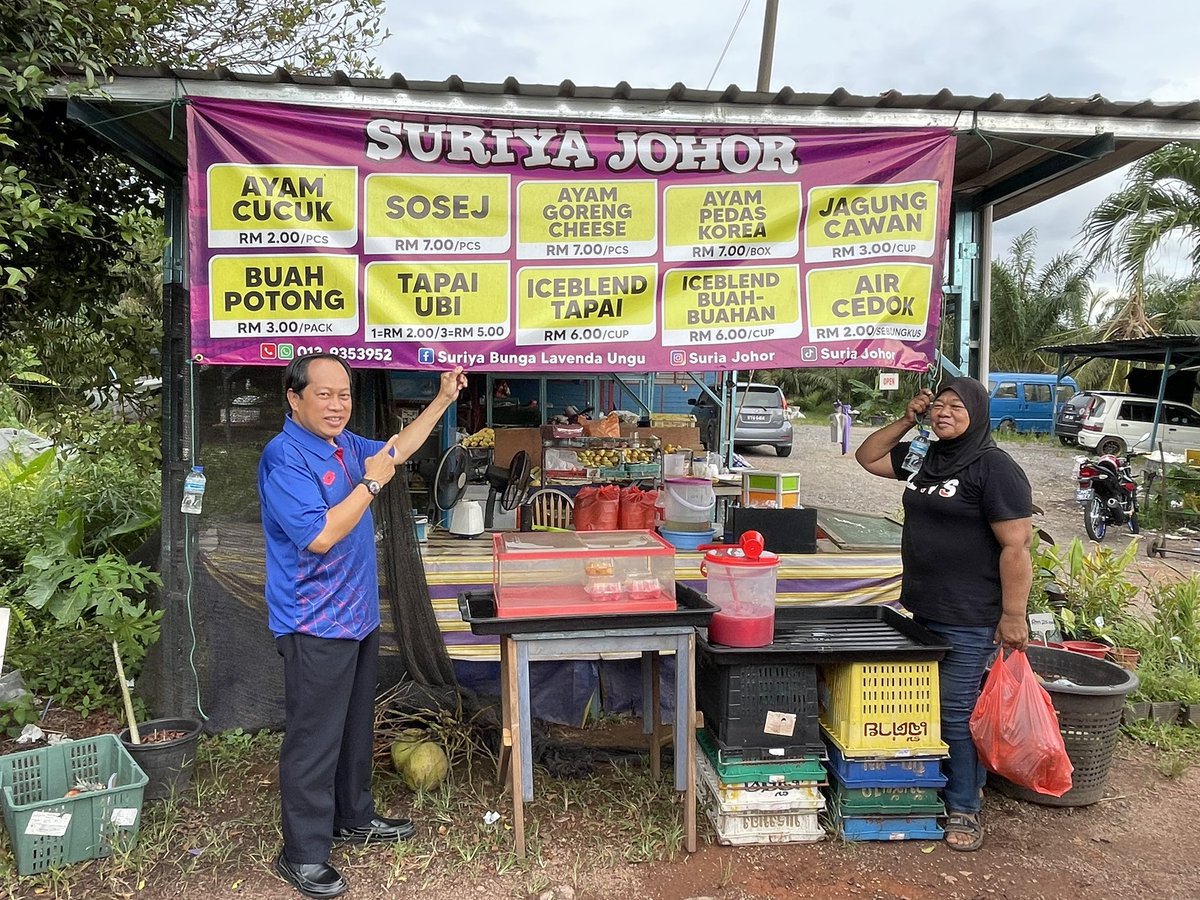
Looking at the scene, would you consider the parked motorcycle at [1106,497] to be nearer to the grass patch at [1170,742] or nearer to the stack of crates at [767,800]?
the grass patch at [1170,742]

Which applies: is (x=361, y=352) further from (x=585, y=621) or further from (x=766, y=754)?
(x=766, y=754)

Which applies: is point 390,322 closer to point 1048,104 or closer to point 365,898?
point 365,898

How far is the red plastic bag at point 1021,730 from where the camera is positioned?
10.6ft

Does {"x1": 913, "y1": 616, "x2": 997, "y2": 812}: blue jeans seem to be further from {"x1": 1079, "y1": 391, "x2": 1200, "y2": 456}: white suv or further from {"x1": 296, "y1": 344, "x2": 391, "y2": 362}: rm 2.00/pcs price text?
{"x1": 1079, "y1": 391, "x2": 1200, "y2": 456}: white suv

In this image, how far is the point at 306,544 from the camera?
9.27 feet

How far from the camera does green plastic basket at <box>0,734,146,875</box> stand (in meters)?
3.10

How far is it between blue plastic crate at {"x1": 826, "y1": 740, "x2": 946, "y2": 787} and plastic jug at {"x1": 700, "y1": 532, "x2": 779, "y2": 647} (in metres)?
0.64

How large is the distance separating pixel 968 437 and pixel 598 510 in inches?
101

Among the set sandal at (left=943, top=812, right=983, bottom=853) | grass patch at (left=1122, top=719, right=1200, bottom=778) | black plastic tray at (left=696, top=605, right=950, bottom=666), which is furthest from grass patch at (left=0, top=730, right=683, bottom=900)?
grass patch at (left=1122, top=719, right=1200, bottom=778)

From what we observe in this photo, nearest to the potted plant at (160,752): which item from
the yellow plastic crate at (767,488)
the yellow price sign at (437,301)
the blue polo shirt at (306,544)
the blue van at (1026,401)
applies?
the blue polo shirt at (306,544)

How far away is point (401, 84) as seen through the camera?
348 centimetres

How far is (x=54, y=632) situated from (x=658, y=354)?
4.20 metres

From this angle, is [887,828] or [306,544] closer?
[306,544]

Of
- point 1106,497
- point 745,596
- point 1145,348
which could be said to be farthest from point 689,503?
point 1145,348
